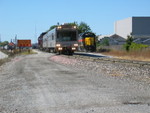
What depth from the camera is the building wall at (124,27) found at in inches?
5088

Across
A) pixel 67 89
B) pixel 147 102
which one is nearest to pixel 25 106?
pixel 67 89

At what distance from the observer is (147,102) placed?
8.21 m

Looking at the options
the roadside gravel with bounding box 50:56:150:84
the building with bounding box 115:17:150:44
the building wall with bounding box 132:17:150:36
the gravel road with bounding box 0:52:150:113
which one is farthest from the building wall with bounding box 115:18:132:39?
the gravel road with bounding box 0:52:150:113

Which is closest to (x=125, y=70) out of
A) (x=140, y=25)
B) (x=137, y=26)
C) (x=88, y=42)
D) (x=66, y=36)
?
(x=66, y=36)

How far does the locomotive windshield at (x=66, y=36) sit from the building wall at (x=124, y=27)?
92188 millimetres

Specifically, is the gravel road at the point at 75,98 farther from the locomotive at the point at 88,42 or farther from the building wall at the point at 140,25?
the building wall at the point at 140,25

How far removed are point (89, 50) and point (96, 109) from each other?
161 ft

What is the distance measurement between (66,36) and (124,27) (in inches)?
4068

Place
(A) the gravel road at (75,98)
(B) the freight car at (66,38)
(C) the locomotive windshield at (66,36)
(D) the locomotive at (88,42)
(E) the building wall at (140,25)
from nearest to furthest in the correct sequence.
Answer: (A) the gravel road at (75,98) < (B) the freight car at (66,38) < (C) the locomotive windshield at (66,36) < (D) the locomotive at (88,42) < (E) the building wall at (140,25)

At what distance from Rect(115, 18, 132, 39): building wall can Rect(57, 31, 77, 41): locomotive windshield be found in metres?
92.2

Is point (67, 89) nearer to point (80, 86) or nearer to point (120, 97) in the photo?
point (80, 86)

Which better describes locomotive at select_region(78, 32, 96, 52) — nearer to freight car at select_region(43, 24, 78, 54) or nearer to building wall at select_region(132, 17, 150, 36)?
freight car at select_region(43, 24, 78, 54)

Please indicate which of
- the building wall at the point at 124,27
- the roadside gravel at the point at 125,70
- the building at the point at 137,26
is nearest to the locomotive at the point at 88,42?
Answer: the roadside gravel at the point at 125,70

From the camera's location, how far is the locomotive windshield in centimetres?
3522
